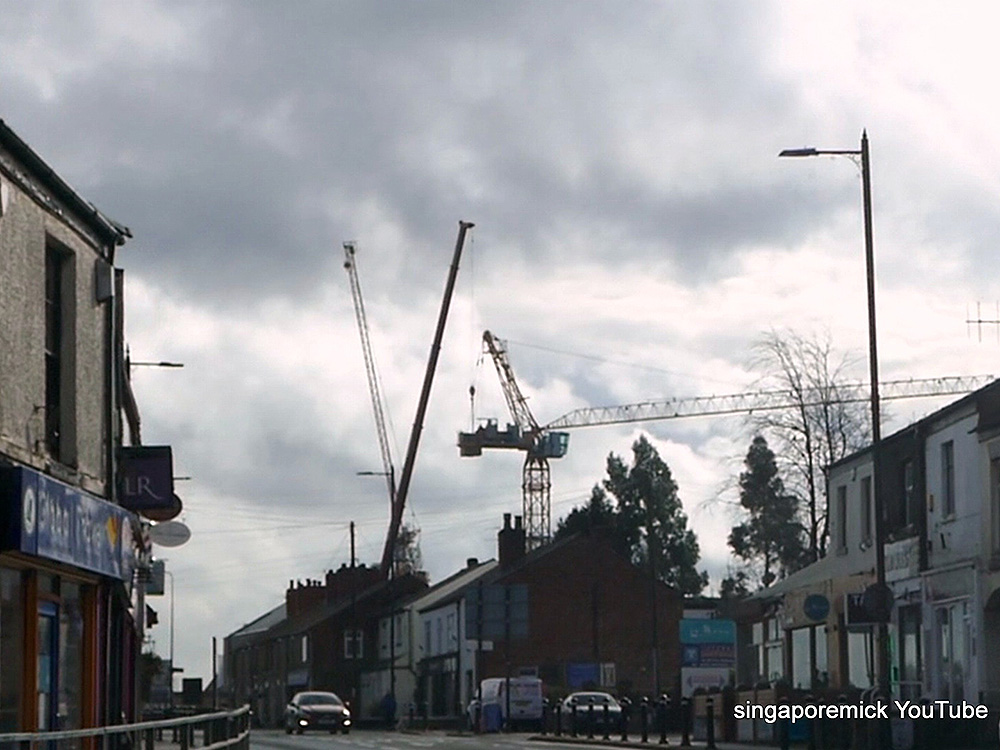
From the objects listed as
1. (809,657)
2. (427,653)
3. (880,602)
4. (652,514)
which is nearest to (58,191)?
(880,602)

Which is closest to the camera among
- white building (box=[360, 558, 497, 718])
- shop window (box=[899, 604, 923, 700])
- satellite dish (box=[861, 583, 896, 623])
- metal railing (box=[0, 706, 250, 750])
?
metal railing (box=[0, 706, 250, 750])

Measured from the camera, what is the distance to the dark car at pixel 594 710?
52.2m

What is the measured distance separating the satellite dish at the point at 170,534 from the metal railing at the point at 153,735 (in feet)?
7.72

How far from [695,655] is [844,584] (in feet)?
51.6

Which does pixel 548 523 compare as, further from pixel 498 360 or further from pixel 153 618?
pixel 153 618

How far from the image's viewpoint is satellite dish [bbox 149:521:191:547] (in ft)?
82.6

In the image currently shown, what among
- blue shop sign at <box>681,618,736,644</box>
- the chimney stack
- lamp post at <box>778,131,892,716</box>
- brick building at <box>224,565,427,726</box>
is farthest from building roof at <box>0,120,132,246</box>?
brick building at <box>224,565,427,726</box>

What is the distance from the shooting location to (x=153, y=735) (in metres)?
18.7

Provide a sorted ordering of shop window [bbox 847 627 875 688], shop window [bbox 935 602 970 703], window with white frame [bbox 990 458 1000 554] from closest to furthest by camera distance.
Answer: window with white frame [bbox 990 458 1000 554]
shop window [bbox 935 602 970 703]
shop window [bbox 847 627 875 688]

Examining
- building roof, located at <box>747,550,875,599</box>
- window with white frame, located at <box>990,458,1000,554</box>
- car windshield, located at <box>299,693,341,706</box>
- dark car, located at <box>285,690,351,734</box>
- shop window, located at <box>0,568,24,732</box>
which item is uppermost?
window with white frame, located at <box>990,458,1000,554</box>

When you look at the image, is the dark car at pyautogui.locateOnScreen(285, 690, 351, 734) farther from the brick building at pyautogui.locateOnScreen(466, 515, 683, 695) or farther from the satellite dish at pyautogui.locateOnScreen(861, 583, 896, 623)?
the satellite dish at pyautogui.locateOnScreen(861, 583, 896, 623)

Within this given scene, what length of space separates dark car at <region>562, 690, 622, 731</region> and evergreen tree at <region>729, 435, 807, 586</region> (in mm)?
43197

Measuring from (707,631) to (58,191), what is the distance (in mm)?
39385

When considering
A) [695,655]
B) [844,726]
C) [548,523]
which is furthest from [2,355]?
[548,523]
